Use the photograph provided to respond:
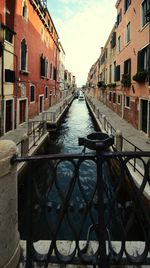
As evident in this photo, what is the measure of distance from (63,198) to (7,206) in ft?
1.64

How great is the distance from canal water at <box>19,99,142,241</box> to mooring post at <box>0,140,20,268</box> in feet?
0.72

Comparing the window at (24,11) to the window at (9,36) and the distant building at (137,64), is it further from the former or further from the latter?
the distant building at (137,64)

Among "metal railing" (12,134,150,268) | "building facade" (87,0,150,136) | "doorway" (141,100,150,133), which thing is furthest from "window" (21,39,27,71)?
"metal railing" (12,134,150,268)

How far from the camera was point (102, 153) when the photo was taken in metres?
2.11

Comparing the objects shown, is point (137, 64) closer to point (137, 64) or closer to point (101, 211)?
point (137, 64)

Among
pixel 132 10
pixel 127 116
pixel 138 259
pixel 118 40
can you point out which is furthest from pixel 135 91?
pixel 138 259

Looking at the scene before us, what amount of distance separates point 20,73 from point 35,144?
6614mm

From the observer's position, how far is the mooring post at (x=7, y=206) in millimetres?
2070

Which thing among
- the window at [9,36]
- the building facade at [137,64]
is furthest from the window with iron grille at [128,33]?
the window at [9,36]

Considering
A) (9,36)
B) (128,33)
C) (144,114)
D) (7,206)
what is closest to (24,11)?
(9,36)

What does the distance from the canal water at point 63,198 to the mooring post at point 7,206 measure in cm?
22

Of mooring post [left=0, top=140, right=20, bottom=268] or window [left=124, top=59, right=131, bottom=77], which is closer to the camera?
mooring post [left=0, top=140, right=20, bottom=268]

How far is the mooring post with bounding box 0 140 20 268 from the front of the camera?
81.5 inches

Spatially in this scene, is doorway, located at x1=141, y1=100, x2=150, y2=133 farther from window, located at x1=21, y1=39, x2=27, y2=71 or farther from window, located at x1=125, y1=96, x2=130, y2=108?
window, located at x1=21, y1=39, x2=27, y2=71
